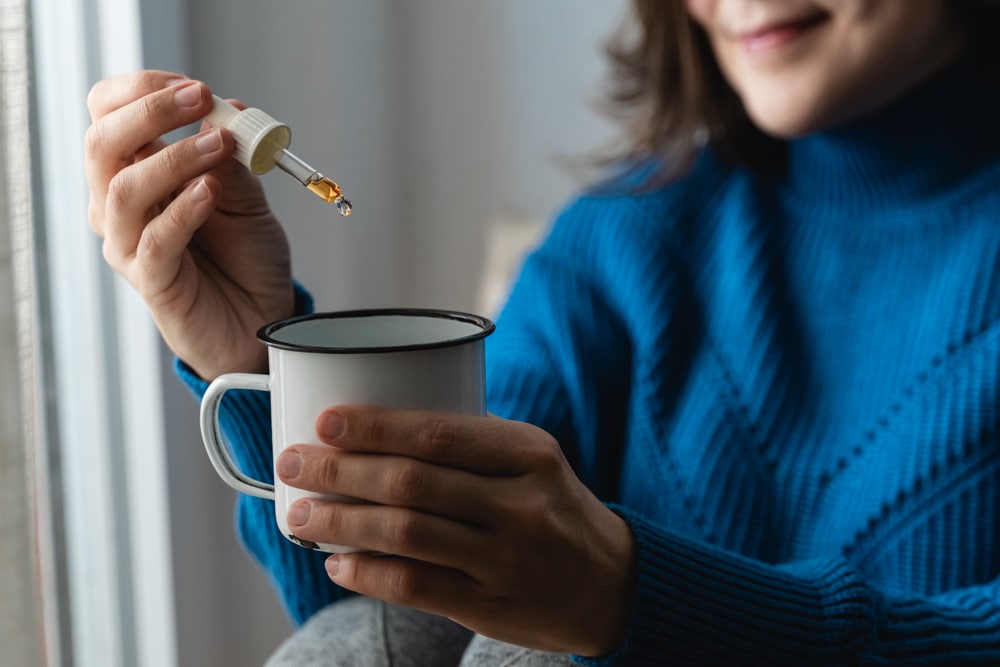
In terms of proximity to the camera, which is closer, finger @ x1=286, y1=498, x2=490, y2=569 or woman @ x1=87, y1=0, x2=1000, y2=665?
finger @ x1=286, y1=498, x2=490, y2=569

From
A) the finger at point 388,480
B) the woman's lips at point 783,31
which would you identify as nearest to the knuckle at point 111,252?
the finger at point 388,480

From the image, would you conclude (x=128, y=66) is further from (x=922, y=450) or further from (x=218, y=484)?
(x=922, y=450)

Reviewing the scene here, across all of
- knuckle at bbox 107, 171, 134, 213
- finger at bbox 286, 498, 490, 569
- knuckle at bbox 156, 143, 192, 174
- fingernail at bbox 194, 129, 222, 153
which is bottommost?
finger at bbox 286, 498, 490, 569

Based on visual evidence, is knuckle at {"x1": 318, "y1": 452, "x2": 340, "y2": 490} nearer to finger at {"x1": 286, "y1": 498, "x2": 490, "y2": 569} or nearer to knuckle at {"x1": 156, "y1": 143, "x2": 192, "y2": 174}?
finger at {"x1": 286, "y1": 498, "x2": 490, "y2": 569}

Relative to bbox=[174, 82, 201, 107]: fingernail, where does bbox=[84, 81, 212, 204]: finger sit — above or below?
below

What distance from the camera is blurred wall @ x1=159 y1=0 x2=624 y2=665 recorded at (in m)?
1.45

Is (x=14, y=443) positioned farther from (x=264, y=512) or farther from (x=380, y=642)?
(x=380, y=642)

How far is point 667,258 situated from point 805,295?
148 mm

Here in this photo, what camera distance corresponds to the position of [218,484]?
1.20 m

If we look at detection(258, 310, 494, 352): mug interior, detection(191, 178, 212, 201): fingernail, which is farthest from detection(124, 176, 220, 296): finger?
detection(258, 310, 494, 352): mug interior

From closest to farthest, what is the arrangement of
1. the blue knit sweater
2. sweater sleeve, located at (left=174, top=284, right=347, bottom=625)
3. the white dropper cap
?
1. the white dropper cap
2. sweater sleeve, located at (left=174, top=284, right=347, bottom=625)
3. the blue knit sweater

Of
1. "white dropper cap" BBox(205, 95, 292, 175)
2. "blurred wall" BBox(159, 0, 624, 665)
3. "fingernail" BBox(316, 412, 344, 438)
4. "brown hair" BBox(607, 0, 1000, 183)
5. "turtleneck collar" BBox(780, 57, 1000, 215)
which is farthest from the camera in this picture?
"blurred wall" BBox(159, 0, 624, 665)

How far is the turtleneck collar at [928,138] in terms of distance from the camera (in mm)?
983

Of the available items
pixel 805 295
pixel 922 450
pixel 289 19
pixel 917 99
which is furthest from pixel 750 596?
pixel 289 19
